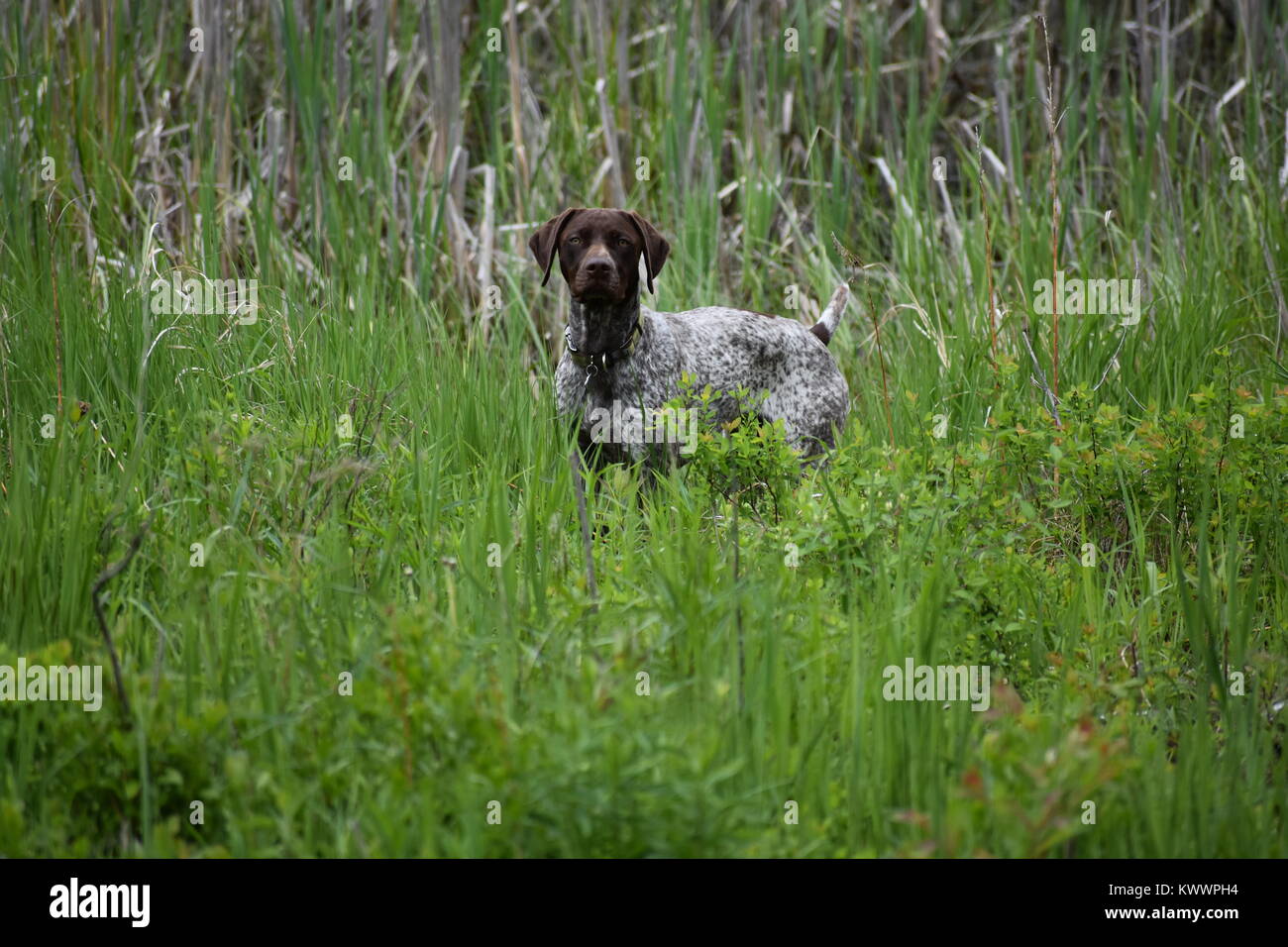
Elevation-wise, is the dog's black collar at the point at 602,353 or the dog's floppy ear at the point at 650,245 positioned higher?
the dog's floppy ear at the point at 650,245

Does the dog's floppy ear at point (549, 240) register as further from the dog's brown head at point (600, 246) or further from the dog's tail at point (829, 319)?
the dog's tail at point (829, 319)

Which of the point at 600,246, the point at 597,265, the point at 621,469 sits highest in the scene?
the point at 600,246

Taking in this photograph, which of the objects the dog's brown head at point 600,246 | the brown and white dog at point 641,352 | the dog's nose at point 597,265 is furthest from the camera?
the brown and white dog at point 641,352

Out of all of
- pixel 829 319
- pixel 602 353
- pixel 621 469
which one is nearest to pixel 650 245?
pixel 602 353

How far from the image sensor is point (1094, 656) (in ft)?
10.9

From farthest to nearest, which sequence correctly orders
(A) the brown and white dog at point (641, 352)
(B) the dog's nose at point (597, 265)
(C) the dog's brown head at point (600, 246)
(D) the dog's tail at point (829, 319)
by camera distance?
(D) the dog's tail at point (829, 319) < (A) the brown and white dog at point (641, 352) < (C) the dog's brown head at point (600, 246) < (B) the dog's nose at point (597, 265)

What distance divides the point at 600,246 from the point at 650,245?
270mm

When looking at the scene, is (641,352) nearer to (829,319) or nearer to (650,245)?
(650,245)

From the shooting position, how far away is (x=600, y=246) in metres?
5.08

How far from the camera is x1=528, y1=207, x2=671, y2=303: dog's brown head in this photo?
16.5ft

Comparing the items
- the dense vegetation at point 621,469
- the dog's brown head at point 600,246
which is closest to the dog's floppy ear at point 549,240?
the dog's brown head at point 600,246

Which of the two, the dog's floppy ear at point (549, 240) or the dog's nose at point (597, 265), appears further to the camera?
the dog's floppy ear at point (549, 240)

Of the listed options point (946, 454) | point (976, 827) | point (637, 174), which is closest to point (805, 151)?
point (637, 174)

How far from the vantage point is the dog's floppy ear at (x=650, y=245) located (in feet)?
17.2
